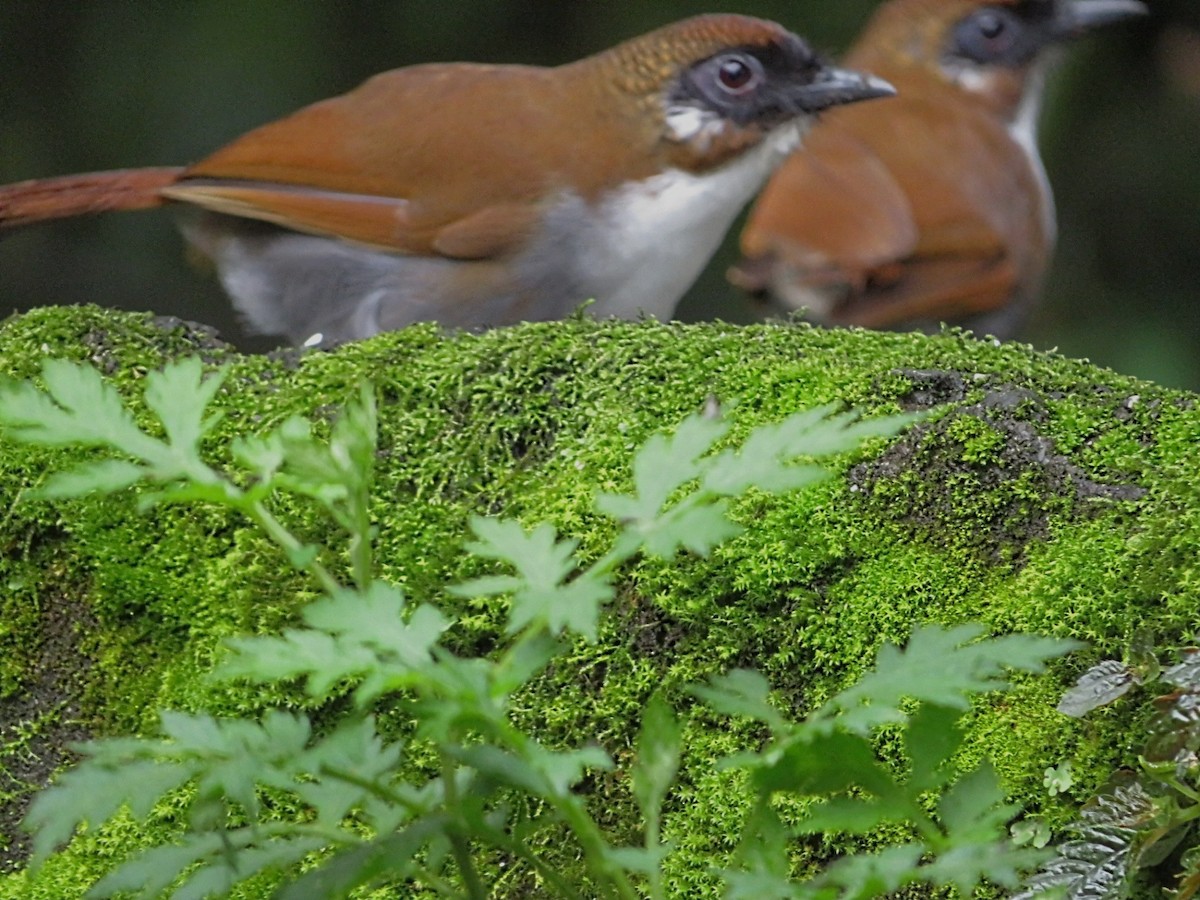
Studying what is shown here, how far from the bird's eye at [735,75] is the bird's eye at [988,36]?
7.59 ft

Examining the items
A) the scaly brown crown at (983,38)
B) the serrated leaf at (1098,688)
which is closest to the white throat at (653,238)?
the serrated leaf at (1098,688)

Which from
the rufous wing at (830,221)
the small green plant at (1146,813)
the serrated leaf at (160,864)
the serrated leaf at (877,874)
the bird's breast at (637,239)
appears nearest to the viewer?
the serrated leaf at (877,874)

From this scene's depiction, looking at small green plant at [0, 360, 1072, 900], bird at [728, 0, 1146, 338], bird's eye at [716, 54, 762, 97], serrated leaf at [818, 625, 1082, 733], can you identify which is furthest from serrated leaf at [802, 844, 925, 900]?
bird at [728, 0, 1146, 338]

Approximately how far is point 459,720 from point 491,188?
228 cm

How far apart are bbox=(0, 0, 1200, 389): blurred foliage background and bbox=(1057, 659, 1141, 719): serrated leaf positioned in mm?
4089

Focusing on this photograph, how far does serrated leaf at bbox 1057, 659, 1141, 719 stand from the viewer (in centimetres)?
138

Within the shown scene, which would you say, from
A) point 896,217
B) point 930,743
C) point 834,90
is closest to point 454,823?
point 930,743

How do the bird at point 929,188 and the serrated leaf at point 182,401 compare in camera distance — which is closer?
the serrated leaf at point 182,401

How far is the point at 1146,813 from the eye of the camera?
132 cm

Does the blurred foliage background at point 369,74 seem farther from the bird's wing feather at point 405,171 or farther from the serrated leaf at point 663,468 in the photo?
the serrated leaf at point 663,468

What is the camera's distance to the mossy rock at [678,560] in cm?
160

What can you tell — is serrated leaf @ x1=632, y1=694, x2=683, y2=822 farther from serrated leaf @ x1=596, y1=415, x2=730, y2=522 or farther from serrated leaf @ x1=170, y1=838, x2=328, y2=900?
serrated leaf @ x1=170, y1=838, x2=328, y2=900

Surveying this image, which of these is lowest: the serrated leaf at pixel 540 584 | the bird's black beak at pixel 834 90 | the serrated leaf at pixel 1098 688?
the bird's black beak at pixel 834 90

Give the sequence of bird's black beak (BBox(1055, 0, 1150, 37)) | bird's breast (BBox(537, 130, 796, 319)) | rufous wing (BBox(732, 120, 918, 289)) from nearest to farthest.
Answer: bird's breast (BBox(537, 130, 796, 319))
rufous wing (BBox(732, 120, 918, 289))
bird's black beak (BBox(1055, 0, 1150, 37))
